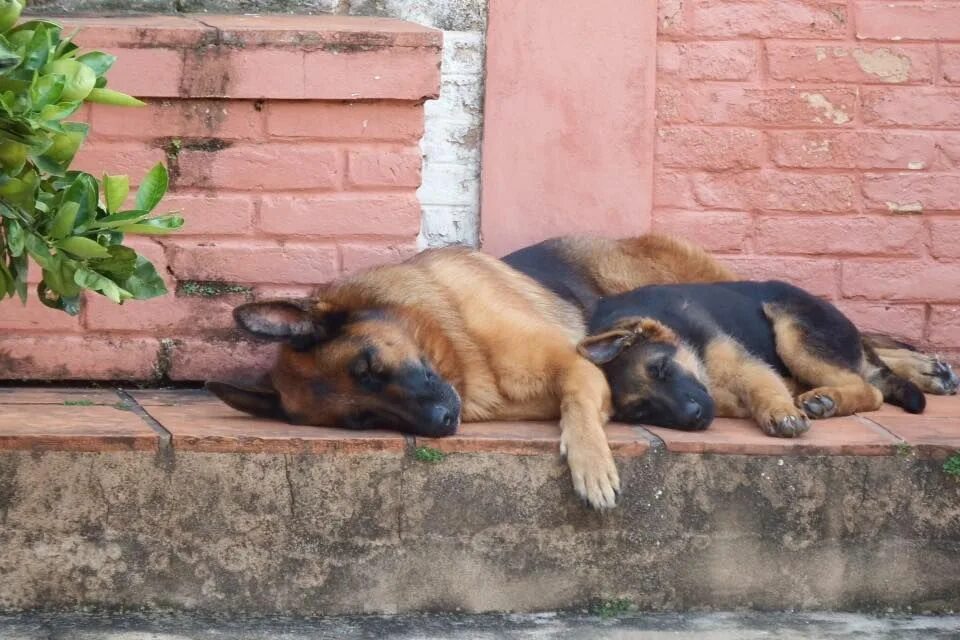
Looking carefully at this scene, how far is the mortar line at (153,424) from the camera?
4.57 meters

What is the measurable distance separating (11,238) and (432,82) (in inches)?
86.9

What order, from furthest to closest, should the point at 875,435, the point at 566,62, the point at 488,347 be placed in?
the point at 566,62 → the point at 488,347 → the point at 875,435

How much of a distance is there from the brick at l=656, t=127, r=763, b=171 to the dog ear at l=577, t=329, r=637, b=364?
0.97 meters

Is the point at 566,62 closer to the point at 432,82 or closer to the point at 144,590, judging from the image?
the point at 432,82

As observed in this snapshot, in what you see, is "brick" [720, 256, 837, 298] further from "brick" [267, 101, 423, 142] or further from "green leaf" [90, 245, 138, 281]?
"green leaf" [90, 245, 138, 281]

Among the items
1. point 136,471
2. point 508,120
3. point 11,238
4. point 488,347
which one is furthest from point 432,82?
point 11,238

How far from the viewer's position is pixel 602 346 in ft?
17.6

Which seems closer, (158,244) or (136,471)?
(136,471)

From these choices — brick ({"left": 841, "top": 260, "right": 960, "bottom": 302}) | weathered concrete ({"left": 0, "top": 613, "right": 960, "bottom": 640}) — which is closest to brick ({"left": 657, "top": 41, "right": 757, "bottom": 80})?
brick ({"left": 841, "top": 260, "right": 960, "bottom": 302})

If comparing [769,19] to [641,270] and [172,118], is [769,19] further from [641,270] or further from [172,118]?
[172,118]

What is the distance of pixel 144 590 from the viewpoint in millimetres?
4570

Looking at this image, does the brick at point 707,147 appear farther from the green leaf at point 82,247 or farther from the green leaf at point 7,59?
the green leaf at point 7,59

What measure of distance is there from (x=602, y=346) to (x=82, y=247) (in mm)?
2387

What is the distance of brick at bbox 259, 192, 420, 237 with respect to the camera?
5398mm
